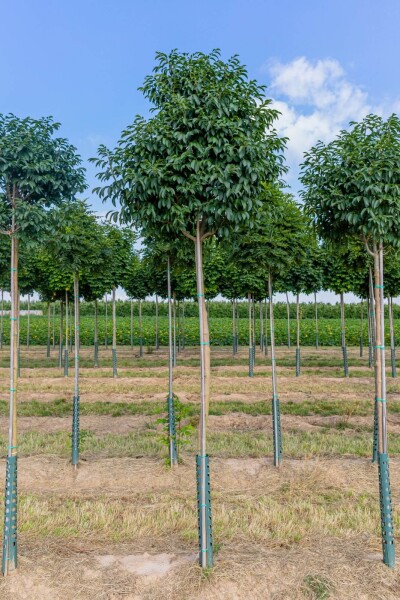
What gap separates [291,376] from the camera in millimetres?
16688

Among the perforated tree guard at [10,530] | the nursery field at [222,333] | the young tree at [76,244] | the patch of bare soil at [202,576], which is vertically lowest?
the patch of bare soil at [202,576]

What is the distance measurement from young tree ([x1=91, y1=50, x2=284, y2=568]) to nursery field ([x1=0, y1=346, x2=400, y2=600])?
1.82ft

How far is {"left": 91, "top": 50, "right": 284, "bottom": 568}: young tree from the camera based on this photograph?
450 cm

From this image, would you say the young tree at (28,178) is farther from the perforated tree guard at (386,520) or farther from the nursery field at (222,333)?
the nursery field at (222,333)

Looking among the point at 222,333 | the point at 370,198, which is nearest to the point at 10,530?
the point at 370,198

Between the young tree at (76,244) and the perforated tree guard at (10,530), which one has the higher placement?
the young tree at (76,244)

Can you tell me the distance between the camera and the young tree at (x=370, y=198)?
463cm

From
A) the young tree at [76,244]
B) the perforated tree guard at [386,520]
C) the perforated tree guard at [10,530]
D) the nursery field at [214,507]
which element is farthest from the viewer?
the young tree at [76,244]

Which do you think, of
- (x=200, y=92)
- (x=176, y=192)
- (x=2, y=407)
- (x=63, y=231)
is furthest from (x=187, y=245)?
(x=2, y=407)

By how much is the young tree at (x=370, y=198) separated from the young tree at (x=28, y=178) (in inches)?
113

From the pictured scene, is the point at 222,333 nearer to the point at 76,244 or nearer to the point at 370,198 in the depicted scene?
the point at 76,244

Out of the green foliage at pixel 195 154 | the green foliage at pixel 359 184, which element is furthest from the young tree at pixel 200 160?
the green foliage at pixel 359 184

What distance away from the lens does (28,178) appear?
5309 mm

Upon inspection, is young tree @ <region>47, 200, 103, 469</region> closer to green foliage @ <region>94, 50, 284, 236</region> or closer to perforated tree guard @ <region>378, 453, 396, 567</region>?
green foliage @ <region>94, 50, 284, 236</region>
